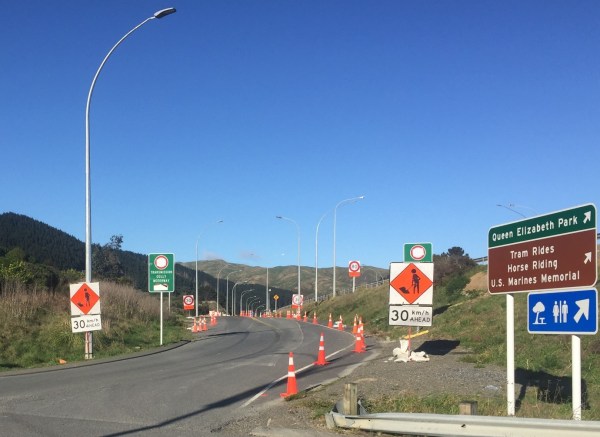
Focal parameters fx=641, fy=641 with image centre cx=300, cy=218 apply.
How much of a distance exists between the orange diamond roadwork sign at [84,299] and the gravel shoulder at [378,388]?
907 centimetres

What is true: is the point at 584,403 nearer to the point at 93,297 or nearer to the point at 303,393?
the point at 303,393

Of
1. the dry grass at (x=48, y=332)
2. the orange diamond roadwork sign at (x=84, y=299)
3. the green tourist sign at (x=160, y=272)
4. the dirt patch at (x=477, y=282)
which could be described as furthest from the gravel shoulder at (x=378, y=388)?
the dirt patch at (x=477, y=282)

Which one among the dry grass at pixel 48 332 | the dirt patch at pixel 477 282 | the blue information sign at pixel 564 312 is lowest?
the dry grass at pixel 48 332

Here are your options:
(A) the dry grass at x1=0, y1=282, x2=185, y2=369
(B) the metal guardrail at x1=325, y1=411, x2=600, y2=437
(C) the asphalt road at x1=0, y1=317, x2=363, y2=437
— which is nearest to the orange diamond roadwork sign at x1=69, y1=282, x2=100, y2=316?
(A) the dry grass at x1=0, y1=282, x2=185, y2=369

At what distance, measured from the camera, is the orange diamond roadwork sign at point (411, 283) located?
1580cm

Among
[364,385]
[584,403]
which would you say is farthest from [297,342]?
[584,403]

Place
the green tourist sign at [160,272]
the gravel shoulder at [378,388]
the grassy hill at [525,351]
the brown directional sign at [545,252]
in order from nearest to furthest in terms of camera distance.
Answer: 1. the brown directional sign at [545,252]
2. the gravel shoulder at [378,388]
3. the grassy hill at [525,351]
4. the green tourist sign at [160,272]

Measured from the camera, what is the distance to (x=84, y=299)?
2069cm

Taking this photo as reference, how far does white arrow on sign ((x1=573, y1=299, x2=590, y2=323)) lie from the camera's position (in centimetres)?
783

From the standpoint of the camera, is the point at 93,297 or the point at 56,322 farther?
the point at 56,322

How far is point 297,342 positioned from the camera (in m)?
27.9

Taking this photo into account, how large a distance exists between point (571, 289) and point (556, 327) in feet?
1.79

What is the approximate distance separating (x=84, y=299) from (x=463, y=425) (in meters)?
16.0

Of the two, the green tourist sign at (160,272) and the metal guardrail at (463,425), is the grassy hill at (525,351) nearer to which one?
the metal guardrail at (463,425)
